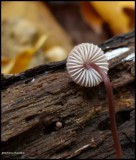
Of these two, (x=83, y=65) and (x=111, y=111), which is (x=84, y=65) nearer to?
(x=83, y=65)

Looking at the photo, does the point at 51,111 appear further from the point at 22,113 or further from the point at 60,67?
the point at 60,67

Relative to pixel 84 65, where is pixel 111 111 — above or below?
below

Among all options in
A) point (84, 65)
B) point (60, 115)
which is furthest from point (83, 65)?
point (60, 115)

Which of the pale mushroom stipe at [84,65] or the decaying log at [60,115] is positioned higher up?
the pale mushroom stipe at [84,65]

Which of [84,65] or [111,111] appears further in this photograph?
[84,65]
